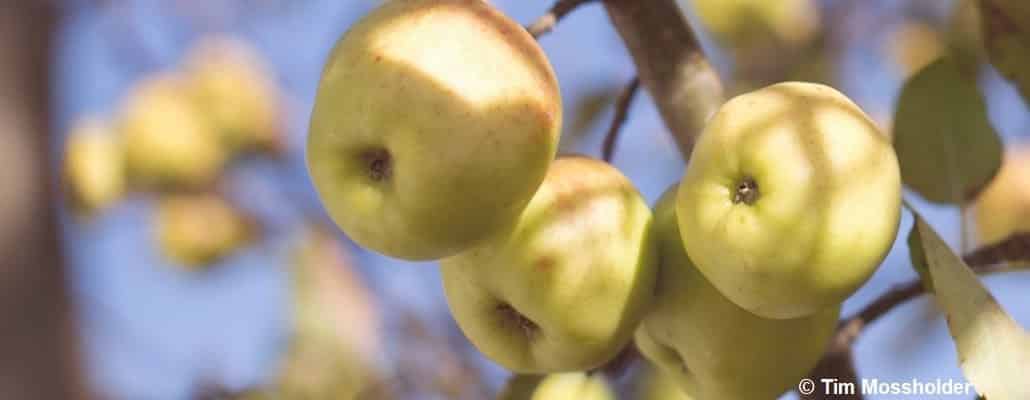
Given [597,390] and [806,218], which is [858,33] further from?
[806,218]

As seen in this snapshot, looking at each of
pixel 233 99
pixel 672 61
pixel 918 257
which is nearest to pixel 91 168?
pixel 233 99

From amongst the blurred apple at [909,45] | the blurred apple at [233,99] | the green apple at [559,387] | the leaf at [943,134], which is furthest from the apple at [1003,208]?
the blurred apple at [233,99]

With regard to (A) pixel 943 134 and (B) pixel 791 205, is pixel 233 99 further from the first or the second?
(B) pixel 791 205

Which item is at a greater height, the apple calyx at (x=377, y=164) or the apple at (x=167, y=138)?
the apple calyx at (x=377, y=164)

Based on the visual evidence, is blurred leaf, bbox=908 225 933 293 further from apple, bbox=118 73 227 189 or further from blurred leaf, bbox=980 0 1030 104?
apple, bbox=118 73 227 189

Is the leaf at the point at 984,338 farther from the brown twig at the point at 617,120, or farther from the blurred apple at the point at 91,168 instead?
the blurred apple at the point at 91,168

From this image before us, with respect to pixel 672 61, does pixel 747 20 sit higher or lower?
lower
